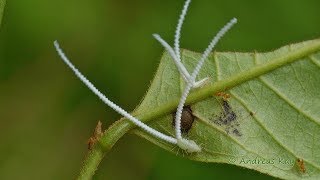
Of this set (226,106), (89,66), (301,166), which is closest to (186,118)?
(226,106)

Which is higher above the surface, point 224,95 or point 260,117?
point 224,95

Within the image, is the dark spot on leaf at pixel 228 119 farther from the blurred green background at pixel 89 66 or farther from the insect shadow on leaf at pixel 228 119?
the blurred green background at pixel 89 66

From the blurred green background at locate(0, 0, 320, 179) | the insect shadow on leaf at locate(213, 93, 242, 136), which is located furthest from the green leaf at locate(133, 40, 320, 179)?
the blurred green background at locate(0, 0, 320, 179)

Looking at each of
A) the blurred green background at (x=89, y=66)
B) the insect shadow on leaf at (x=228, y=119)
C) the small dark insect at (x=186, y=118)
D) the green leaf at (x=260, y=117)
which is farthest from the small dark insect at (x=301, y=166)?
the blurred green background at (x=89, y=66)

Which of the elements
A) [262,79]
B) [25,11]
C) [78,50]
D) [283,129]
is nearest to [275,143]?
[283,129]

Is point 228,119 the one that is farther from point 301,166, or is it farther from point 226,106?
point 301,166
